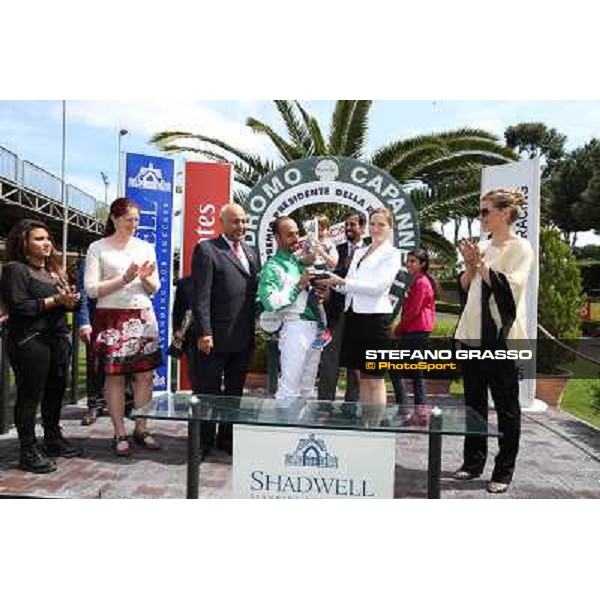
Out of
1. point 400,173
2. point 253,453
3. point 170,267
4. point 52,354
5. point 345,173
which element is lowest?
point 253,453

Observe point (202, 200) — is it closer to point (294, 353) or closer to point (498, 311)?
point (294, 353)

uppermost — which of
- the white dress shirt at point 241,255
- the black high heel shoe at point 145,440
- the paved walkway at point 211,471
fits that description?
the white dress shirt at point 241,255

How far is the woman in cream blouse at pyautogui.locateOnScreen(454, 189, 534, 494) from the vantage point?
3.24 m

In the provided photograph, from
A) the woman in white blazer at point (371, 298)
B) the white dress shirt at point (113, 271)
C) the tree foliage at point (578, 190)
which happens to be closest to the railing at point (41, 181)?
the white dress shirt at point (113, 271)

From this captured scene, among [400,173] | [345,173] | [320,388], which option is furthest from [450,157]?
[320,388]

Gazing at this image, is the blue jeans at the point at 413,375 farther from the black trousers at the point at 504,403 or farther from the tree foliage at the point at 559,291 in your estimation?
the tree foliage at the point at 559,291

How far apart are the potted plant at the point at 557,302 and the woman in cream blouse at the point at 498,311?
7.84 ft

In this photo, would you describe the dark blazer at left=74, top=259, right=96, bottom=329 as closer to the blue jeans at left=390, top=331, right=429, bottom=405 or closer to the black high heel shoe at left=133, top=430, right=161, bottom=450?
the black high heel shoe at left=133, top=430, right=161, bottom=450

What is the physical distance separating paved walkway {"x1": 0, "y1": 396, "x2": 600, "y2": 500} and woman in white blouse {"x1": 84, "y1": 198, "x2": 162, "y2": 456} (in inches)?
11.7

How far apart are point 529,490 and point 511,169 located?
8.45 feet

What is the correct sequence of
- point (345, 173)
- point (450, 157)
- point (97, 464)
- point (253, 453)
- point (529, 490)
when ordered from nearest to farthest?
1. point (253, 453)
2. point (529, 490)
3. point (97, 464)
4. point (345, 173)
5. point (450, 157)

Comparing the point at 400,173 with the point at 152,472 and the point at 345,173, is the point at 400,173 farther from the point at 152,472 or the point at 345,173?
the point at 152,472

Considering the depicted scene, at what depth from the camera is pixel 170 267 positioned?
500 cm

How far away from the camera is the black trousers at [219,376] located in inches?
145
